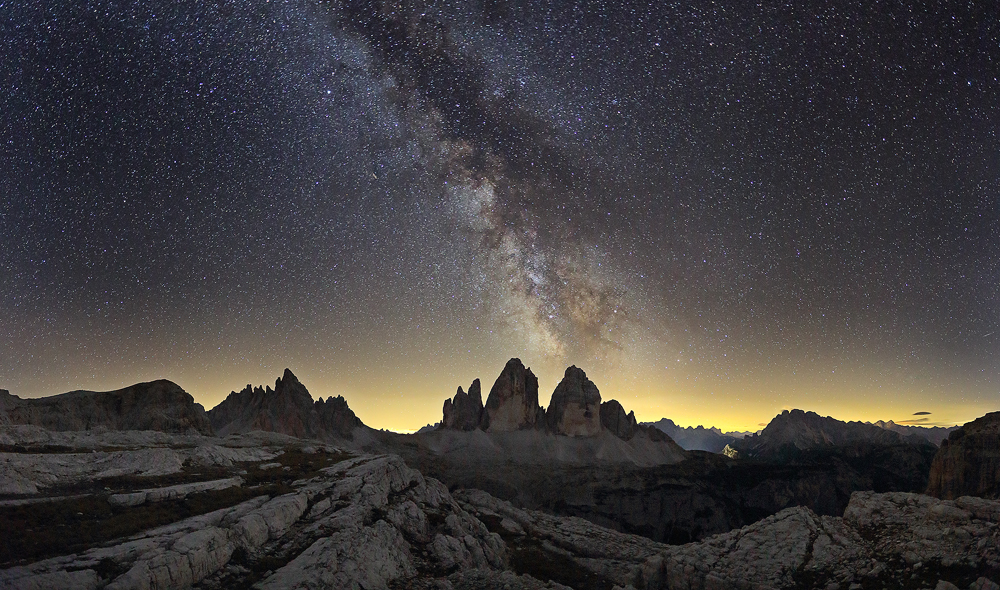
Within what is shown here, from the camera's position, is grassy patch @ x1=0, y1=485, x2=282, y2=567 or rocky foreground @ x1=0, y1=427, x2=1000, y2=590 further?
rocky foreground @ x1=0, y1=427, x2=1000, y2=590

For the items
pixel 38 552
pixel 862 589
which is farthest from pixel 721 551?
pixel 38 552

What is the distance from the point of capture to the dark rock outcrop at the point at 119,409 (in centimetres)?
10438

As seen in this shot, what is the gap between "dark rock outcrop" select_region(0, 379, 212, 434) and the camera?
104m

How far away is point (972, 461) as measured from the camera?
99.4 meters

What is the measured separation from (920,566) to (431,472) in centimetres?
17428

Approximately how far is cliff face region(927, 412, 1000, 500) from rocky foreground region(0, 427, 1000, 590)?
9200 centimetres

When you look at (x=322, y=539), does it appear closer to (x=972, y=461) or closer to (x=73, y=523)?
(x=73, y=523)

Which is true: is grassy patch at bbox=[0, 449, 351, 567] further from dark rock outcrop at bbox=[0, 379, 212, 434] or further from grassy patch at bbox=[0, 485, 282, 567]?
dark rock outcrop at bbox=[0, 379, 212, 434]

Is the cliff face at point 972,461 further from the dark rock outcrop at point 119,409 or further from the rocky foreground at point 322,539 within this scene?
the dark rock outcrop at point 119,409

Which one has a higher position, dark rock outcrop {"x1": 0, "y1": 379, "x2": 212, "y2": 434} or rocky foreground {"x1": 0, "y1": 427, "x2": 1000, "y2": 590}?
dark rock outcrop {"x1": 0, "y1": 379, "x2": 212, "y2": 434}

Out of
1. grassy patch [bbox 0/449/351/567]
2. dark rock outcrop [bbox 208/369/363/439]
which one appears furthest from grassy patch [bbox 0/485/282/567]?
dark rock outcrop [bbox 208/369/363/439]

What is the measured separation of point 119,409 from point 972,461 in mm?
204375

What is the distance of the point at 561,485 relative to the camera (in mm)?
192875

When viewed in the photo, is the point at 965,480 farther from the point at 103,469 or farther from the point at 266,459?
the point at 103,469
